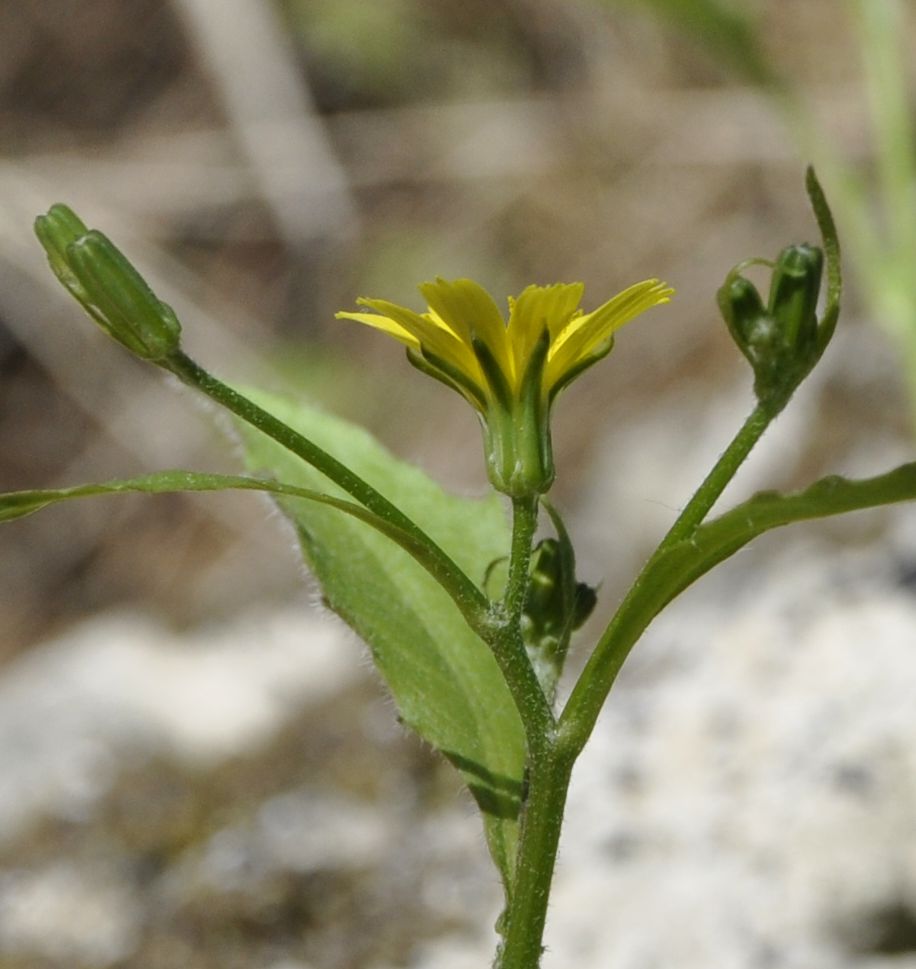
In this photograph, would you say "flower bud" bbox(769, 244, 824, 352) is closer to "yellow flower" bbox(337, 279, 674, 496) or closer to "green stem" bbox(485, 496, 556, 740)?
"yellow flower" bbox(337, 279, 674, 496)

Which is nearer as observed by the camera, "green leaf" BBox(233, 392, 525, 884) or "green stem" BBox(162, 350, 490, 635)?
"green stem" BBox(162, 350, 490, 635)

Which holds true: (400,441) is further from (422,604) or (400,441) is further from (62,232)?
(62,232)

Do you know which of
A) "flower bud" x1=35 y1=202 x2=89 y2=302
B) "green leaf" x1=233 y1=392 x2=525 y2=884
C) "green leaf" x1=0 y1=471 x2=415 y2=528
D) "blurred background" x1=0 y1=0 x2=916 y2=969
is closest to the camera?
"green leaf" x1=0 y1=471 x2=415 y2=528

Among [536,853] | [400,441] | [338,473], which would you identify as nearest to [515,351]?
[338,473]

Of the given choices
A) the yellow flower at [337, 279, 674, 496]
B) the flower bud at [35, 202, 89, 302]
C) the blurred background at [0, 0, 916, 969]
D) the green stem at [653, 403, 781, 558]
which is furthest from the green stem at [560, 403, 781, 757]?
the flower bud at [35, 202, 89, 302]

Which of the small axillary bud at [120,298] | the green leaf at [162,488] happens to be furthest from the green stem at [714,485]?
the small axillary bud at [120,298]

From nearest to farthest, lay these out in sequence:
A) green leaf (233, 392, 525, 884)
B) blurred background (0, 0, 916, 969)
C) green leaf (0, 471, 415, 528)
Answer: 1. green leaf (0, 471, 415, 528)
2. green leaf (233, 392, 525, 884)
3. blurred background (0, 0, 916, 969)

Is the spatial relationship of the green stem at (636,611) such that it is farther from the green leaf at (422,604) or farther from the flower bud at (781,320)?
the green leaf at (422,604)
